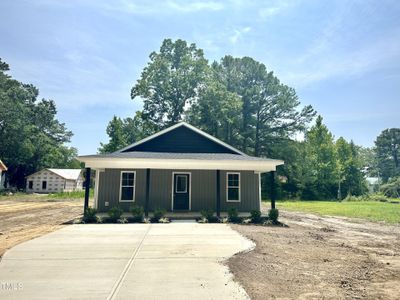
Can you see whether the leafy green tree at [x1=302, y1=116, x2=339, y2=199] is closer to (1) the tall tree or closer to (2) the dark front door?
(1) the tall tree

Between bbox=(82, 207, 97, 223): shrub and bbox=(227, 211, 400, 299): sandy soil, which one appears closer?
bbox=(227, 211, 400, 299): sandy soil

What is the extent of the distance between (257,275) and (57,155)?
183ft

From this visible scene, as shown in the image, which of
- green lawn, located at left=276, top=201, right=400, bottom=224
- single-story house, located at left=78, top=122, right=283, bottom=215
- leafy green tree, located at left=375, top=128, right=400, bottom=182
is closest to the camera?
single-story house, located at left=78, top=122, right=283, bottom=215

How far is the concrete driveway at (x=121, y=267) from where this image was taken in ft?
12.7

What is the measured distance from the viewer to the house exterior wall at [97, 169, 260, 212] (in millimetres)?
13500

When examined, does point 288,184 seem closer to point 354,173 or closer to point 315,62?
point 354,173

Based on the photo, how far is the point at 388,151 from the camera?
74.1 meters

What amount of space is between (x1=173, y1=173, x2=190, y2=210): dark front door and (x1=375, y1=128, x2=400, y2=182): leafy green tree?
7644 cm

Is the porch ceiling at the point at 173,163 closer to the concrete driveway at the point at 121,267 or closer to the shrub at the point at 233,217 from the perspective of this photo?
the shrub at the point at 233,217

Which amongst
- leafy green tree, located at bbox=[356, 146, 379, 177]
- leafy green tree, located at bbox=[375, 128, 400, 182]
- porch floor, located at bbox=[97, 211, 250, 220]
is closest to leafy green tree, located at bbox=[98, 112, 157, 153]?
porch floor, located at bbox=[97, 211, 250, 220]

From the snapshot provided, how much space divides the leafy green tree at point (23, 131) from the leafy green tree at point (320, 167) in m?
40.9

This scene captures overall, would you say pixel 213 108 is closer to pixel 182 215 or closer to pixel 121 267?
pixel 182 215

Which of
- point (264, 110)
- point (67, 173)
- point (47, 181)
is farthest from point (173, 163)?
point (67, 173)

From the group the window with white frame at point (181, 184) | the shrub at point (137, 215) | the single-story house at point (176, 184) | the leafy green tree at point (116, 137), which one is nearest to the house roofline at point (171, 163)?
the single-story house at point (176, 184)
